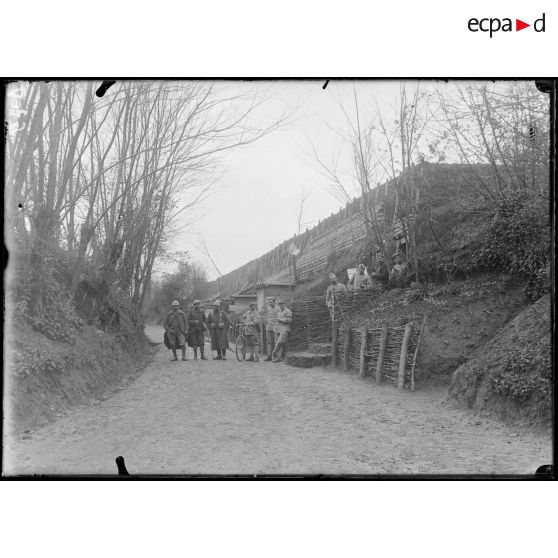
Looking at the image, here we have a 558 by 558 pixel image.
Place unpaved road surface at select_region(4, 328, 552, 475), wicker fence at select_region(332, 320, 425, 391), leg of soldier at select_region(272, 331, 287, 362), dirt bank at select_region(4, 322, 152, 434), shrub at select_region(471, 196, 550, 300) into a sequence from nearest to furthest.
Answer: unpaved road surface at select_region(4, 328, 552, 475), dirt bank at select_region(4, 322, 152, 434), shrub at select_region(471, 196, 550, 300), leg of soldier at select_region(272, 331, 287, 362), wicker fence at select_region(332, 320, 425, 391)

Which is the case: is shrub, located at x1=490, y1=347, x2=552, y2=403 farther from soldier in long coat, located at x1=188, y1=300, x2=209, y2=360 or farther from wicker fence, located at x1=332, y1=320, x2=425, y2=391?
soldier in long coat, located at x1=188, y1=300, x2=209, y2=360

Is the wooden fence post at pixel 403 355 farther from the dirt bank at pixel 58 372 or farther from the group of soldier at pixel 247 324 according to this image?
the dirt bank at pixel 58 372

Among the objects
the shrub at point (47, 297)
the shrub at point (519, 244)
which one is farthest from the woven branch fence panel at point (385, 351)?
the shrub at point (47, 297)

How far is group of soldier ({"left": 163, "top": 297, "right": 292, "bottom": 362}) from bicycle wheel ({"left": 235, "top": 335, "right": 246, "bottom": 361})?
5 cm

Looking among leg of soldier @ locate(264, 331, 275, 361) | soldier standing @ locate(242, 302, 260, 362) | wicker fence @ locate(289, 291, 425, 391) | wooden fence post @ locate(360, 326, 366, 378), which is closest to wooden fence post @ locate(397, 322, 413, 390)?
wicker fence @ locate(289, 291, 425, 391)

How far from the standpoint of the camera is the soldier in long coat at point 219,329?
438 centimetres

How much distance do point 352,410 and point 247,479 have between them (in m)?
1.13

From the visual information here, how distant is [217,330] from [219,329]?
0.08ft

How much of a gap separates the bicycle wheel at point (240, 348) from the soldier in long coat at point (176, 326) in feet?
1.72

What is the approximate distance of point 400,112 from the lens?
4320 mm

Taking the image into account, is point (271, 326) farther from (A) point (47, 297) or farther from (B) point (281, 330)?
(A) point (47, 297)

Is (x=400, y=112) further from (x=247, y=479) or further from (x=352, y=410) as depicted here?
(x=247, y=479)

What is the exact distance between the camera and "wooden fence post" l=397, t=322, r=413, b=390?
4.44 metres

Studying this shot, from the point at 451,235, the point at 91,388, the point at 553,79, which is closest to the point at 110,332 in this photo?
the point at 91,388
